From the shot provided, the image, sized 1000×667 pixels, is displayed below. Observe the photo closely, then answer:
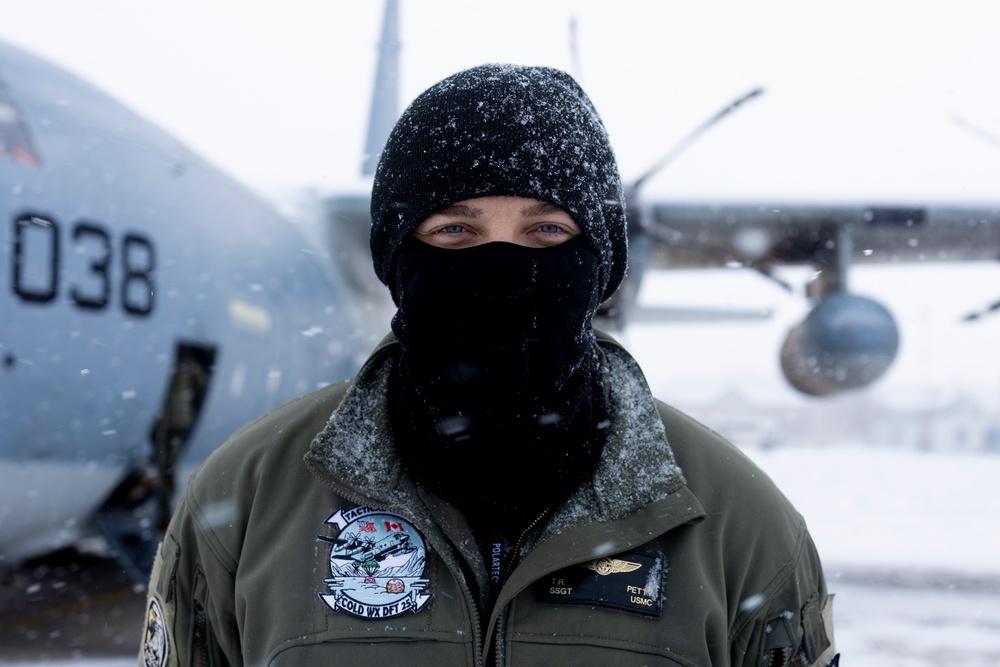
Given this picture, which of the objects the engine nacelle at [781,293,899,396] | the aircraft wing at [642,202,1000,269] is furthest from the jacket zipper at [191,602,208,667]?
the engine nacelle at [781,293,899,396]

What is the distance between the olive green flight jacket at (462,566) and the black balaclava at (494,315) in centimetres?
4

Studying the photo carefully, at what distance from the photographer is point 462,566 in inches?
53.6

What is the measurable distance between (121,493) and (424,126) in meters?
4.17

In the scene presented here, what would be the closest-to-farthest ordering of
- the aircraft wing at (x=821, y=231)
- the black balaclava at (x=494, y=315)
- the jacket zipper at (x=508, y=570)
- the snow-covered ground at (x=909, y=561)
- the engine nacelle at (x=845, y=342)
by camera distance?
1. the jacket zipper at (x=508, y=570)
2. the black balaclava at (x=494, y=315)
3. the snow-covered ground at (x=909, y=561)
4. the engine nacelle at (x=845, y=342)
5. the aircraft wing at (x=821, y=231)

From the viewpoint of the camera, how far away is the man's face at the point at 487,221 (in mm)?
1497

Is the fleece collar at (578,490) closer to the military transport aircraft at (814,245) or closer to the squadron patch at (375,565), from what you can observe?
the squadron patch at (375,565)

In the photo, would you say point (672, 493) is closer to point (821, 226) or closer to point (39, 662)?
point (39, 662)

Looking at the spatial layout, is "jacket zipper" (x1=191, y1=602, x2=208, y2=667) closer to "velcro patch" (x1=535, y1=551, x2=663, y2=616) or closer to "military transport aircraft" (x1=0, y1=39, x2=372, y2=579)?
"velcro patch" (x1=535, y1=551, x2=663, y2=616)

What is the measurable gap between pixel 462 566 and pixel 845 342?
7177 millimetres

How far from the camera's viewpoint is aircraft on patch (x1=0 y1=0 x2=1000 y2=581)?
370 centimetres

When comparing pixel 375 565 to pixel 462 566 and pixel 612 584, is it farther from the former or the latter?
pixel 612 584

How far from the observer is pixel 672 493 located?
4.42ft

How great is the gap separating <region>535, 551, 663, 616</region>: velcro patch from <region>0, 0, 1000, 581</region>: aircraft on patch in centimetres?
320

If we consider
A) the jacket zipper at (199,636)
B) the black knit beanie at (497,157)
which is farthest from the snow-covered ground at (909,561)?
the jacket zipper at (199,636)
